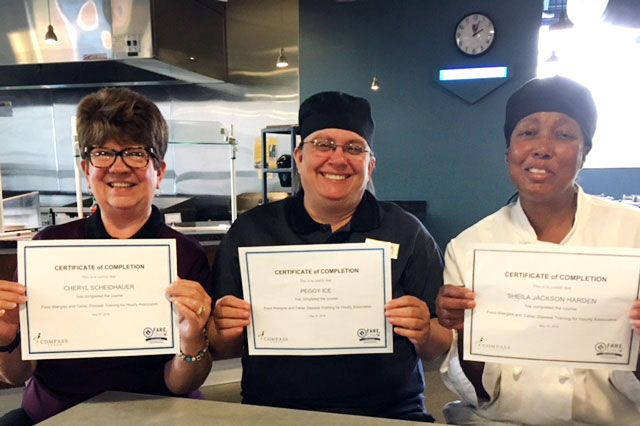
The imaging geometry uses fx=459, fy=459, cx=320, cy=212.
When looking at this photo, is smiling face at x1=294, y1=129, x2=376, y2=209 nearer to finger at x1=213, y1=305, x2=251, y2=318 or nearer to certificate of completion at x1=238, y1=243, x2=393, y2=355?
certificate of completion at x1=238, y1=243, x2=393, y2=355

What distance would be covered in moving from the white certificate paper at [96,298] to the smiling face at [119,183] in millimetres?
234

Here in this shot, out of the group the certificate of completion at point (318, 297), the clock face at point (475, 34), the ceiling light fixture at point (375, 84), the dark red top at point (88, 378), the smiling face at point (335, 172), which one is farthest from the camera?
the ceiling light fixture at point (375, 84)

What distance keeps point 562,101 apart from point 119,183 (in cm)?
131

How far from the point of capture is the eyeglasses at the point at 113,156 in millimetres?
1319

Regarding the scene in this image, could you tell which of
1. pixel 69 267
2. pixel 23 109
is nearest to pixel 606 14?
pixel 69 267

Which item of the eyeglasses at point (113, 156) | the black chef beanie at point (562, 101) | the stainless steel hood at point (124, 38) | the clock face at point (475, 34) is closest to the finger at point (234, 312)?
the eyeglasses at point (113, 156)

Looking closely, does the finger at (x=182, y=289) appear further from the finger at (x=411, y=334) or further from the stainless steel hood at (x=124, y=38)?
the stainless steel hood at (x=124, y=38)

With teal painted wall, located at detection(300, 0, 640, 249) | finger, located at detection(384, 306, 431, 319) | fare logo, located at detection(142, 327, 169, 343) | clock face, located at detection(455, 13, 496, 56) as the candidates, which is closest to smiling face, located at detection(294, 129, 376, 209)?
finger, located at detection(384, 306, 431, 319)

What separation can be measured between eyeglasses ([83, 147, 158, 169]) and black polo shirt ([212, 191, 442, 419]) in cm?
38

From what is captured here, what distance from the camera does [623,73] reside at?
5227 millimetres

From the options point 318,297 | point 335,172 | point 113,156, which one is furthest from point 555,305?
point 113,156

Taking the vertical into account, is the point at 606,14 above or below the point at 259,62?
below

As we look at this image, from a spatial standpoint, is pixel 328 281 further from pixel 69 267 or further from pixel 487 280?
pixel 69 267

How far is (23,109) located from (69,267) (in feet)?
18.2
